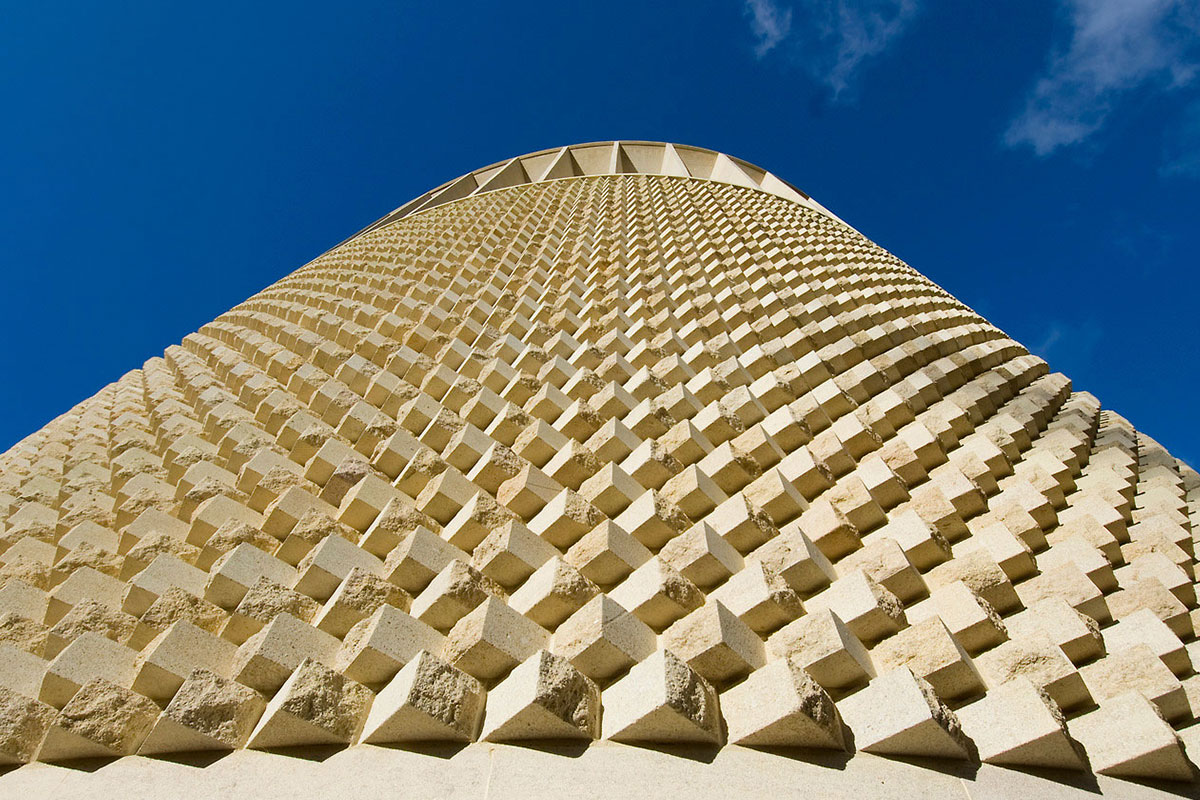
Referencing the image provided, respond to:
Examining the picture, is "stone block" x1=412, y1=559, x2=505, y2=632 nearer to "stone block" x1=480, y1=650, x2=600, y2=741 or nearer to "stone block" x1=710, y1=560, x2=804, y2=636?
"stone block" x1=480, y1=650, x2=600, y2=741

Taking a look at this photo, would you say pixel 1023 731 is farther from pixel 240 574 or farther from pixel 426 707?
pixel 240 574

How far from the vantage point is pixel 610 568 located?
235 cm

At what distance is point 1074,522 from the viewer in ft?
8.93

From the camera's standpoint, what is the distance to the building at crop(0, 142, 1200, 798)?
5.32 feet

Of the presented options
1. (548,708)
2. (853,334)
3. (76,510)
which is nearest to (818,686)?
(548,708)

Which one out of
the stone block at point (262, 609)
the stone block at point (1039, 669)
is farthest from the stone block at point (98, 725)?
the stone block at point (1039, 669)

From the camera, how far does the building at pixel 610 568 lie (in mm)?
1621

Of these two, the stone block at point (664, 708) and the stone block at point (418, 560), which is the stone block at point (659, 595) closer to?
the stone block at point (664, 708)

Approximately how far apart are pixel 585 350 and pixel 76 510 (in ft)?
8.66

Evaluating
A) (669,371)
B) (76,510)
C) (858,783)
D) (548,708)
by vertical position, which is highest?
(669,371)

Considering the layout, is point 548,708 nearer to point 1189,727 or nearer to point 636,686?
point 636,686

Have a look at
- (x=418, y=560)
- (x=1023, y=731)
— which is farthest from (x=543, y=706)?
(x=1023, y=731)

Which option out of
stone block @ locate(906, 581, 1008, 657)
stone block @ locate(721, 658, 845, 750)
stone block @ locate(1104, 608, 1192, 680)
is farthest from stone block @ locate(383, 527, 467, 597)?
stone block @ locate(1104, 608, 1192, 680)

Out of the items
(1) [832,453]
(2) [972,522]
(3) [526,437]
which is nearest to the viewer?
(2) [972,522]
